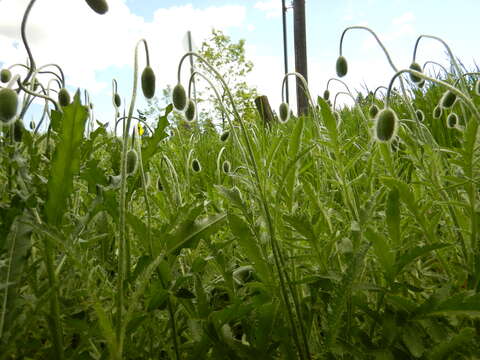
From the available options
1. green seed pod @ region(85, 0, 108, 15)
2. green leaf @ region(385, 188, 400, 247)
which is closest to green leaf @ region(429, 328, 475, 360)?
green leaf @ region(385, 188, 400, 247)

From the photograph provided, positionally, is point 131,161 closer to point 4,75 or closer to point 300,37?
point 4,75

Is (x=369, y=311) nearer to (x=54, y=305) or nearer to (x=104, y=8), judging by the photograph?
(x=54, y=305)

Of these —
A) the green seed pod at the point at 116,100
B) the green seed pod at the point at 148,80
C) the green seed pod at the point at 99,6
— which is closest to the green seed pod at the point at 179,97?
the green seed pod at the point at 148,80

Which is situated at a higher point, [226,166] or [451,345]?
[226,166]

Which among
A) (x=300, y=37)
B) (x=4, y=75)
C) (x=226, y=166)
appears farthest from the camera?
(x=300, y=37)

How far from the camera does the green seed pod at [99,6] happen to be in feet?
2.59

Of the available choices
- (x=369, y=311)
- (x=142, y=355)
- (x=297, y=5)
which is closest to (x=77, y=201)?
(x=142, y=355)

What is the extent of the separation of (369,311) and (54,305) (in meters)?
0.50

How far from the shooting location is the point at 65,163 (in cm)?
76

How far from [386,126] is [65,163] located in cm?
58

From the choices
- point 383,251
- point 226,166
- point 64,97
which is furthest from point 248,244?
point 226,166

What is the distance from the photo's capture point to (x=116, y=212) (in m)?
0.82

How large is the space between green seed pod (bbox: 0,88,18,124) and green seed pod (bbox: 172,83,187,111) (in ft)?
1.11

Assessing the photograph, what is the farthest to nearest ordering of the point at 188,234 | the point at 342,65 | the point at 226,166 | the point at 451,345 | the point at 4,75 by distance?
the point at 226,166 < the point at 342,65 < the point at 4,75 < the point at 188,234 < the point at 451,345
